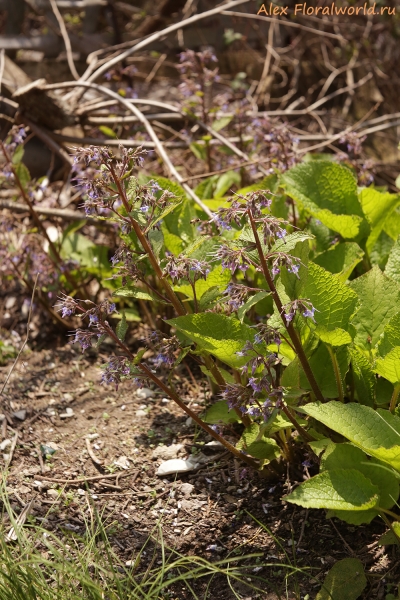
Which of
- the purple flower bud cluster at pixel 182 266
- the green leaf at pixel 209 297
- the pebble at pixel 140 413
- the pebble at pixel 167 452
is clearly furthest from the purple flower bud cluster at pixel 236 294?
the pebble at pixel 140 413

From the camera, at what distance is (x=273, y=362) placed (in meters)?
1.92

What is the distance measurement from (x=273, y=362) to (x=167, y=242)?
87 cm

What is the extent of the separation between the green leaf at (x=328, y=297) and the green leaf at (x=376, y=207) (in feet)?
2.29

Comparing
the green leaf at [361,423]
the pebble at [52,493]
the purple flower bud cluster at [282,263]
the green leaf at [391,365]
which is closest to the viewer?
the purple flower bud cluster at [282,263]

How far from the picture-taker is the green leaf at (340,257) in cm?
242

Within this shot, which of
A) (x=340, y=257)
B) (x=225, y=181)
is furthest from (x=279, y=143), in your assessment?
(x=340, y=257)

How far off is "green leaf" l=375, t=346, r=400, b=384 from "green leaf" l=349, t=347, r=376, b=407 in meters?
0.14

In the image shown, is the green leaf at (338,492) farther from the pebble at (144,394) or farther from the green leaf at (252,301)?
the pebble at (144,394)

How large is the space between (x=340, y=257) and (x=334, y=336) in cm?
58

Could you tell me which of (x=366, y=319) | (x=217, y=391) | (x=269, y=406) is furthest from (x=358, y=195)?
(x=269, y=406)

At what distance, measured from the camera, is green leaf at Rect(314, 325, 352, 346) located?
76.4 inches

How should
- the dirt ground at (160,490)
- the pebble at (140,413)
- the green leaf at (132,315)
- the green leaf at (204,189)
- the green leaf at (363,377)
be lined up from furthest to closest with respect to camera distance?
1. the green leaf at (204,189)
2. the green leaf at (132,315)
3. the pebble at (140,413)
4. the green leaf at (363,377)
5. the dirt ground at (160,490)

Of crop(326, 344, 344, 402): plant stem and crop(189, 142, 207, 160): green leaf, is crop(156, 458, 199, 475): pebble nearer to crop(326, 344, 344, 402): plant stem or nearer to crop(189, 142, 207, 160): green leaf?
crop(326, 344, 344, 402): plant stem

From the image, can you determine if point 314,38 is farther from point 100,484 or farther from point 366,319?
point 100,484
